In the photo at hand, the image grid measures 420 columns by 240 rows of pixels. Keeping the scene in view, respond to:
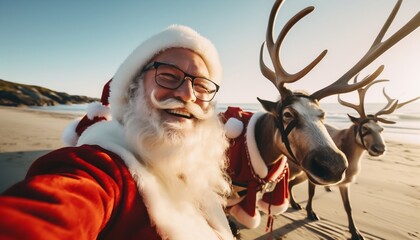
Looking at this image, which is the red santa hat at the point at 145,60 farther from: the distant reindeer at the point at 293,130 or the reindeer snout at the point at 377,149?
the reindeer snout at the point at 377,149

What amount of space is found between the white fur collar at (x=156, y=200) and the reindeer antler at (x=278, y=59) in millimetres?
1727

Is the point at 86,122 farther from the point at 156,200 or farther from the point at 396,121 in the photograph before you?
the point at 396,121

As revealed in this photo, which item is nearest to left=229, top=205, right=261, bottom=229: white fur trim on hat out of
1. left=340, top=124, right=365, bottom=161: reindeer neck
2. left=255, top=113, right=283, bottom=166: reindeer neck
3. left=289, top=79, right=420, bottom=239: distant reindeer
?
left=255, top=113, right=283, bottom=166: reindeer neck

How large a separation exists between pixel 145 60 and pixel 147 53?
0.05 meters

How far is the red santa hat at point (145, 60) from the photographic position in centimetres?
137

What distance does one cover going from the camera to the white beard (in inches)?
44.3

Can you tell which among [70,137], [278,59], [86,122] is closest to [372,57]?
[278,59]

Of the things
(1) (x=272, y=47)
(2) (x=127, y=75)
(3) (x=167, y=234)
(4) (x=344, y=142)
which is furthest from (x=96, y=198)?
(4) (x=344, y=142)

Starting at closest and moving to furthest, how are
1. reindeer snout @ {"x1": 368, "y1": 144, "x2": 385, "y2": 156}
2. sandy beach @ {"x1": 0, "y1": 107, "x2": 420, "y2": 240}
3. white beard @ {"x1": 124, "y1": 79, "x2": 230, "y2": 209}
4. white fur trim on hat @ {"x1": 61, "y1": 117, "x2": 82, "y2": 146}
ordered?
white beard @ {"x1": 124, "y1": 79, "x2": 230, "y2": 209}
white fur trim on hat @ {"x1": 61, "y1": 117, "x2": 82, "y2": 146}
sandy beach @ {"x1": 0, "y1": 107, "x2": 420, "y2": 240}
reindeer snout @ {"x1": 368, "y1": 144, "x2": 385, "y2": 156}

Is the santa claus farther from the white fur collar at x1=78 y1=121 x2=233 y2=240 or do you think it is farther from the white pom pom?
the white pom pom

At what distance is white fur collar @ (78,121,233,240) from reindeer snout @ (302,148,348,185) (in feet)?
3.19

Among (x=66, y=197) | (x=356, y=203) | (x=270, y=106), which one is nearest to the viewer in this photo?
(x=66, y=197)

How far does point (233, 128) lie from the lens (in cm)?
268

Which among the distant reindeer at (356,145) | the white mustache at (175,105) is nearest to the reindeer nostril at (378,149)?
the distant reindeer at (356,145)
